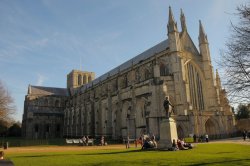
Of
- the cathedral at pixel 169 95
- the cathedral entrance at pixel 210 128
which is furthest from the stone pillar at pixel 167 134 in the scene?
the cathedral entrance at pixel 210 128

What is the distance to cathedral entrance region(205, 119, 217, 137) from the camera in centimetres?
3856

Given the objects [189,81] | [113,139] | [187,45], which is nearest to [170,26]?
[187,45]

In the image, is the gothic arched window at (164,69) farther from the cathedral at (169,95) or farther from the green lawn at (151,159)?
the green lawn at (151,159)

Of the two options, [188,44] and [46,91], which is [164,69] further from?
[46,91]

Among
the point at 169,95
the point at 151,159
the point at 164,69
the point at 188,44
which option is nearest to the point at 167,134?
the point at 151,159

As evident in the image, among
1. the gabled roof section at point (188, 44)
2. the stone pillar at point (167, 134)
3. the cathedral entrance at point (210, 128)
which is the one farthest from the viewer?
the gabled roof section at point (188, 44)

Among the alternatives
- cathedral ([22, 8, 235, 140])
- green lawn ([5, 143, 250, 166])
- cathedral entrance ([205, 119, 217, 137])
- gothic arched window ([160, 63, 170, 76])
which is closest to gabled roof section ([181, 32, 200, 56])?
cathedral ([22, 8, 235, 140])

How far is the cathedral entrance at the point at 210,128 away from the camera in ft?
126

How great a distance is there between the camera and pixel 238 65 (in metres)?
14.0

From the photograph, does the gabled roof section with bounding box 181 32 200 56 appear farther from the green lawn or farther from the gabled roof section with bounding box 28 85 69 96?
the gabled roof section with bounding box 28 85 69 96

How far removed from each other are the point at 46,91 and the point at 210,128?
209 ft

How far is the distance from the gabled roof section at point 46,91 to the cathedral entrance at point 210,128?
61514 millimetres

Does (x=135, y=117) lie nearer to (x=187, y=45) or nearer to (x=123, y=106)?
(x=123, y=106)

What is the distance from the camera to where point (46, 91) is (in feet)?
285
